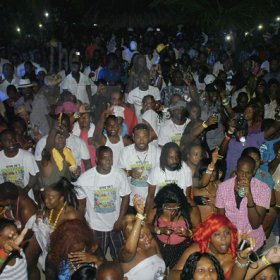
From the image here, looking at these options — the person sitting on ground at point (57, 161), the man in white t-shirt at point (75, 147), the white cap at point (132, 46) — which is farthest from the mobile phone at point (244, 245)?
the white cap at point (132, 46)

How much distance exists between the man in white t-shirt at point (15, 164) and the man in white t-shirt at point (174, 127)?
73.3 inches

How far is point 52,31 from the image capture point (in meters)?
19.1

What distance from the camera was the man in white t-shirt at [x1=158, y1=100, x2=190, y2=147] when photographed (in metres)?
6.26

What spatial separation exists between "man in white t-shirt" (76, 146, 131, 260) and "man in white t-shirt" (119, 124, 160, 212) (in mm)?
407

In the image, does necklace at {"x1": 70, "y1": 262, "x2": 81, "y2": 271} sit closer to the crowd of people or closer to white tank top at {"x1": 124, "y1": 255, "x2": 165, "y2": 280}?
the crowd of people

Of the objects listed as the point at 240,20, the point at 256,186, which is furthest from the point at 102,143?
the point at 240,20

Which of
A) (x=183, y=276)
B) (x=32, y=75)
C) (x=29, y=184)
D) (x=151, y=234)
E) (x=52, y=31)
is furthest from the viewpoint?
(x=52, y=31)

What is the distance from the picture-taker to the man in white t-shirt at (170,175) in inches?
200

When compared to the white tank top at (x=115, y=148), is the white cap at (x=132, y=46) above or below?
above

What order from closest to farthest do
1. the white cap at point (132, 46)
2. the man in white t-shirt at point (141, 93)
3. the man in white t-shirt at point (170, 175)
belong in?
1. the man in white t-shirt at point (170, 175)
2. the man in white t-shirt at point (141, 93)
3. the white cap at point (132, 46)

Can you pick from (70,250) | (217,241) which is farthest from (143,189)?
(70,250)

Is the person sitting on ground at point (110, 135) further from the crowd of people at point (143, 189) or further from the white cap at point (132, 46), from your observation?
the white cap at point (132, 46)

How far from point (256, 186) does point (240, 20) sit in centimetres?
829

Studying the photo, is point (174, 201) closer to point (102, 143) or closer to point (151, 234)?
point (151, 234)
